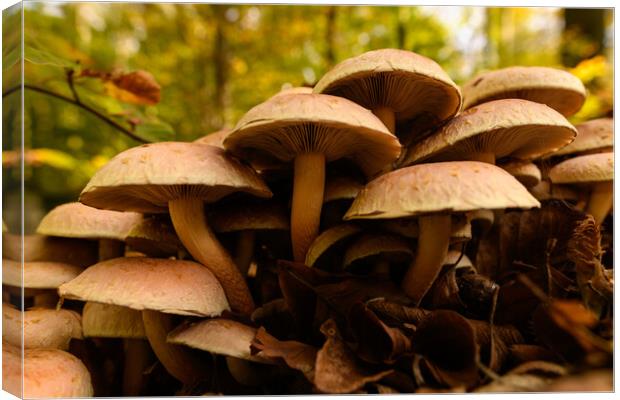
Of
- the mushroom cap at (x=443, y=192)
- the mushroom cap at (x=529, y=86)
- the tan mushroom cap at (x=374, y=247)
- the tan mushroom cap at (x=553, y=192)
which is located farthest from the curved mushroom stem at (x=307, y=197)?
the tan mushroom cap at (x=553, y=192)

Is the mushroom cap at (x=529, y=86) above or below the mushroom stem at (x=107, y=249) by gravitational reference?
above

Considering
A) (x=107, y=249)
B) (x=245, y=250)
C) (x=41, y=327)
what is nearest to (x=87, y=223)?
(x=107, y=249)

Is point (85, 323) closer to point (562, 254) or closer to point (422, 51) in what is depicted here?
point (562, 254)

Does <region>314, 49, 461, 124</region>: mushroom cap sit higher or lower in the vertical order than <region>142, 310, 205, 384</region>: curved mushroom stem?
higher

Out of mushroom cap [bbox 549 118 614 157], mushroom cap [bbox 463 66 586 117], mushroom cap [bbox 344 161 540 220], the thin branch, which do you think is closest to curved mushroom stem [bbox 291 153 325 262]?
mushroom cap [bbox 344 161 540 220]

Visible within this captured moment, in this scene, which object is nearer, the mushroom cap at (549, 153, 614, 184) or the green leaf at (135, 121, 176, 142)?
the mushroom cap at (549, 153, 614, 184)

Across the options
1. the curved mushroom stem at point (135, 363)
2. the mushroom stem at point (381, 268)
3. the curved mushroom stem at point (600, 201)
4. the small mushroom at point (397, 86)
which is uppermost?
the small mushroom at point (397, 86)

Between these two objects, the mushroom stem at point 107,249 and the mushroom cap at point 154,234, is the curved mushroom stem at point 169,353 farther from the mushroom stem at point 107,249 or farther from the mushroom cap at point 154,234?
the mushroom stem at point 107,249

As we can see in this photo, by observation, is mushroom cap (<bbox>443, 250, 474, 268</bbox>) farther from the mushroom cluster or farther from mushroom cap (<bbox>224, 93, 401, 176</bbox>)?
mushroom cap (<bbox>224, 93, 401, 176</bbox>)
